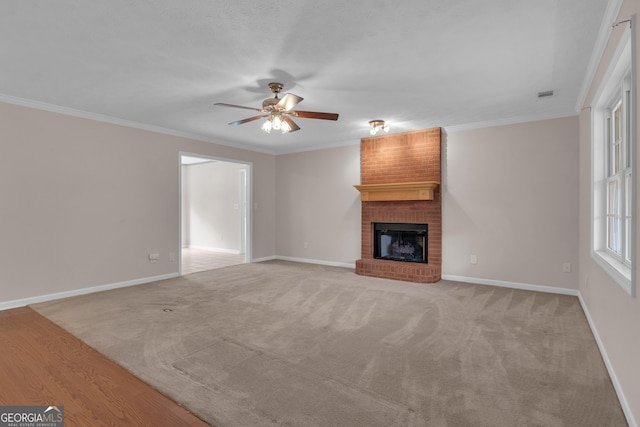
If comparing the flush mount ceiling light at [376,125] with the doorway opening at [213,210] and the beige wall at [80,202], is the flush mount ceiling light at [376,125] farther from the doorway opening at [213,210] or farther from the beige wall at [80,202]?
the doorway opening at [213,210]

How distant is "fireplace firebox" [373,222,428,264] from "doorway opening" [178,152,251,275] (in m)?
3.25

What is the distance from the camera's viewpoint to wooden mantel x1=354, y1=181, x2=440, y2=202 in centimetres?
510

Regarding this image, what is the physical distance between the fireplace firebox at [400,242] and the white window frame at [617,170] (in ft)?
8.31

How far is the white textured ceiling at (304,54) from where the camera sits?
2145 mm

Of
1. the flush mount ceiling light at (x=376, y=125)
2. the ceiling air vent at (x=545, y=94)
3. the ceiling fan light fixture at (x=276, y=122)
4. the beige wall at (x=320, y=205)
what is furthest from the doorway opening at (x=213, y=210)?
the ceiling air vent at (x=545, y=94)

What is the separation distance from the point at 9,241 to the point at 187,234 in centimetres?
598

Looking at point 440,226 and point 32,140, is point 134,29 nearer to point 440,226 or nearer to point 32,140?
point 32,140

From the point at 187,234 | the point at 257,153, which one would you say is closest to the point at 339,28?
the point at 257,153

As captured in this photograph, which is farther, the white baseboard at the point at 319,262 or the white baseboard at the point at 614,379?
the white baseboard at the point at 319,262

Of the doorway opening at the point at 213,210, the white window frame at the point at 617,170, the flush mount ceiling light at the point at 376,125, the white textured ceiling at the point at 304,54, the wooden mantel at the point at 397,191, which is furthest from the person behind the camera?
the doorway opening at the point at 213,210

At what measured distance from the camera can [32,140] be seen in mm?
3957

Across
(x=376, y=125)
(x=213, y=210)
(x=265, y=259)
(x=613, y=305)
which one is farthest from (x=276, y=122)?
(x=213, y=210)

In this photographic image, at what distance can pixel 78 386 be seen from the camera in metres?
2.13

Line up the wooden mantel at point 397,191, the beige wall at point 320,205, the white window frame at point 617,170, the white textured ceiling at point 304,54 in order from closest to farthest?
the white window frame at point 617,170
the white textured ceiling at point 304,54
the wooden mantel at point 397,191
the beige wall at point 320,205
